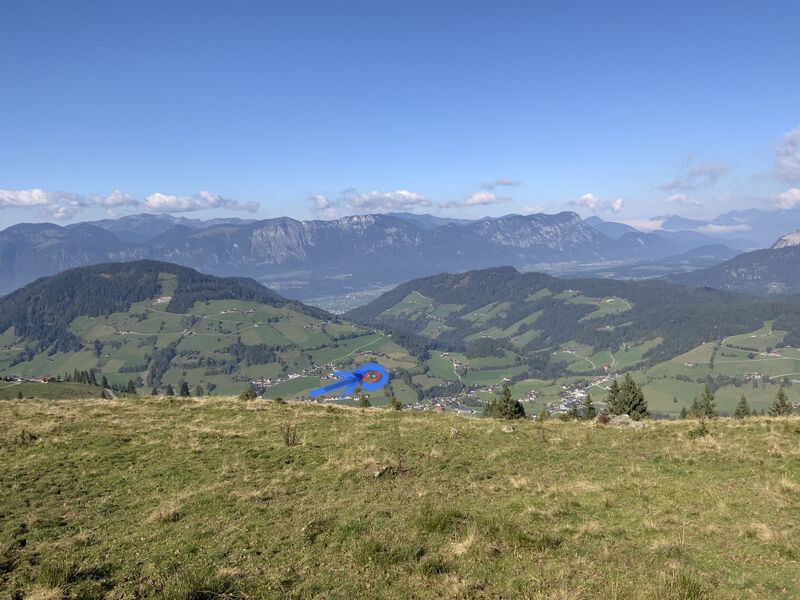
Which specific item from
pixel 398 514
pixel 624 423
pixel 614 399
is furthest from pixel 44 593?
pixel 614 399

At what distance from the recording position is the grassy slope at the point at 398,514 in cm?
1046

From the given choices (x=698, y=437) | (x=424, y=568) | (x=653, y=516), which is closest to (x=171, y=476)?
(x=424, y=568)

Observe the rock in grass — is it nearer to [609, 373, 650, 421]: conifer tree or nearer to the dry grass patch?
the dry grass patch

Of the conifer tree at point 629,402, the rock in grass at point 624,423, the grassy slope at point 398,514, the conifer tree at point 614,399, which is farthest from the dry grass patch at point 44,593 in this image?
the conifer tree at point 614,399

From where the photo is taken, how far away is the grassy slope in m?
10.5

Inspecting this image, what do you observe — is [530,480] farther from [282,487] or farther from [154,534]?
[154,534]

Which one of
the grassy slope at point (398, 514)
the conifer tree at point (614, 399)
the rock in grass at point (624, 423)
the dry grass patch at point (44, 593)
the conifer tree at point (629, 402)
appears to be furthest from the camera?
the conifer tree at point (614, 399)

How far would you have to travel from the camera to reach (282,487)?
1797 centimetres

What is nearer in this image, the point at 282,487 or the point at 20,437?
the point at 282,487

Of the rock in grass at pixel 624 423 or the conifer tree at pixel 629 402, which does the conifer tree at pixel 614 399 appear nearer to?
the conifer tree at pixel 629 402

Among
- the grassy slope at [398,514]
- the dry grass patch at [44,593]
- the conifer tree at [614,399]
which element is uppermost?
the dry grass patch at [44,593]

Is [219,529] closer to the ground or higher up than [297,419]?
higher up

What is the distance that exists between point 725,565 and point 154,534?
17.2 meters

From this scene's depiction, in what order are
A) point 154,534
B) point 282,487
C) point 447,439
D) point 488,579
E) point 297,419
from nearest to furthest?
point 488,579, point 154,534, point 282,487, point 447,439, point 297,419
